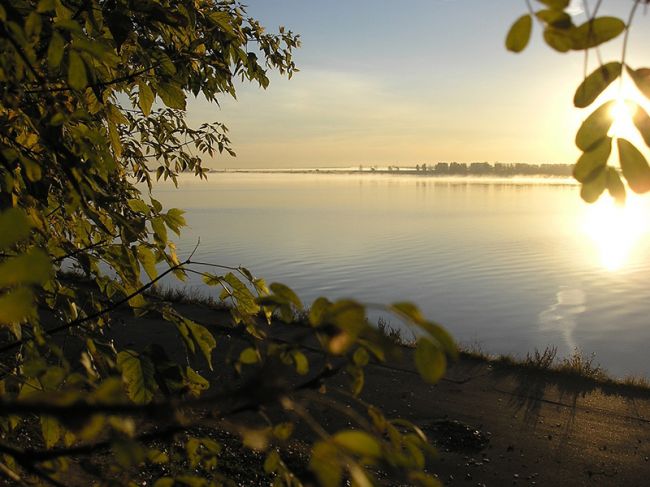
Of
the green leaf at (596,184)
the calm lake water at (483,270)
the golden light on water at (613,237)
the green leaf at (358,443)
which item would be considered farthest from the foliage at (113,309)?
the golden light on water at (613,237)

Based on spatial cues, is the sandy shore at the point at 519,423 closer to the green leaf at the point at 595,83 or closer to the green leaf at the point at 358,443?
the green leaf at the point at 595,83

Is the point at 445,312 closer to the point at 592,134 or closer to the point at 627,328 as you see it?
the point at 627,328

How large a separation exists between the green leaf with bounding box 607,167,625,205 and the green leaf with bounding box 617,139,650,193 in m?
0.05

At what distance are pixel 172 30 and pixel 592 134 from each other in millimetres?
2278

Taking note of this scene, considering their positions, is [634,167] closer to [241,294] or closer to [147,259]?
[241,294]

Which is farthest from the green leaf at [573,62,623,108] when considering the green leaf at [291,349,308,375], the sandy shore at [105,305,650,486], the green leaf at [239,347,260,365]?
the sandy shore at [105,305,650,486]

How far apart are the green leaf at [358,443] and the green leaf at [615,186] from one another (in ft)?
2.25

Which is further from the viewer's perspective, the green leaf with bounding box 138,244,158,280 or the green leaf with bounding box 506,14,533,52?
the green leaf with bounding box 138,244,158,280

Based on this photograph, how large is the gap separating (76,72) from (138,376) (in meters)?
1.03

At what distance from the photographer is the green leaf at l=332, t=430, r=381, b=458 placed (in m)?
0.70

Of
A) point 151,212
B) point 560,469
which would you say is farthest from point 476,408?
point 151,212

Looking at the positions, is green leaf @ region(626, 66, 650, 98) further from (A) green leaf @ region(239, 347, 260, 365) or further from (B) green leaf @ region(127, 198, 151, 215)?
(B) green leaf @ region(127, 198, 151, 215)

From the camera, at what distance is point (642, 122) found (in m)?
0.95

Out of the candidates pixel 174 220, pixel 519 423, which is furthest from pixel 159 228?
pixel 519 423
